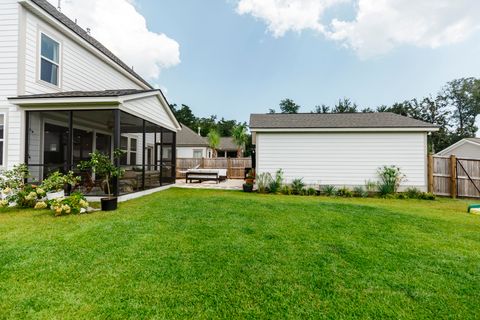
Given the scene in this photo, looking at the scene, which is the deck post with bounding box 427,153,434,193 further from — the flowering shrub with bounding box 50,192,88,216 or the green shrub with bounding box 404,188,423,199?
the flowering shrub with bounding box 50,192,88,216

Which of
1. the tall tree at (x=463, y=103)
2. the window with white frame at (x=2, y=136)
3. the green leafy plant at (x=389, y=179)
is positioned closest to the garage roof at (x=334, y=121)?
the green leafy plant at (x=389, y=179)

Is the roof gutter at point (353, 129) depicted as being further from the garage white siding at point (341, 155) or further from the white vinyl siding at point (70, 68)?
the white vinyl siding at point (70, 68)

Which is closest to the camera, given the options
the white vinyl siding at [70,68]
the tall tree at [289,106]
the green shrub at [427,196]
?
the white vinyl siding at [70,68]

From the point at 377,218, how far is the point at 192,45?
57.6 ft

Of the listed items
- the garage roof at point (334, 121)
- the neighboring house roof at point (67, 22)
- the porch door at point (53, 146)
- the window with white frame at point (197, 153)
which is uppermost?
the neighboring house roof at point (67, 22)

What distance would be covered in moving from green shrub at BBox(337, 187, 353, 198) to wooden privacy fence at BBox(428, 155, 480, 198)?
11.3 ft

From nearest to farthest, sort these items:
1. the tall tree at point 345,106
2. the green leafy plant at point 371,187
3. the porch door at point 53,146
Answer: the porch door at point 53,146 < the green leafy plant at point 371,187 < the tall tree at point 345,106

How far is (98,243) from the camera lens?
3.92 meters

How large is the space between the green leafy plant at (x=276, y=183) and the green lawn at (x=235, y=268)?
5.32 m

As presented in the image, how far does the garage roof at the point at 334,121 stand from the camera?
424 inches

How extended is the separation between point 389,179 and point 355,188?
4.71ft

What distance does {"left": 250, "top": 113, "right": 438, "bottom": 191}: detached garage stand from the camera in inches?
416

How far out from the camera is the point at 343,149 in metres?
10.9

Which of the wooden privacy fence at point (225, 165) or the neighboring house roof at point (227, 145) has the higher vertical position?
the neighboring house roof at point (227, 145)
